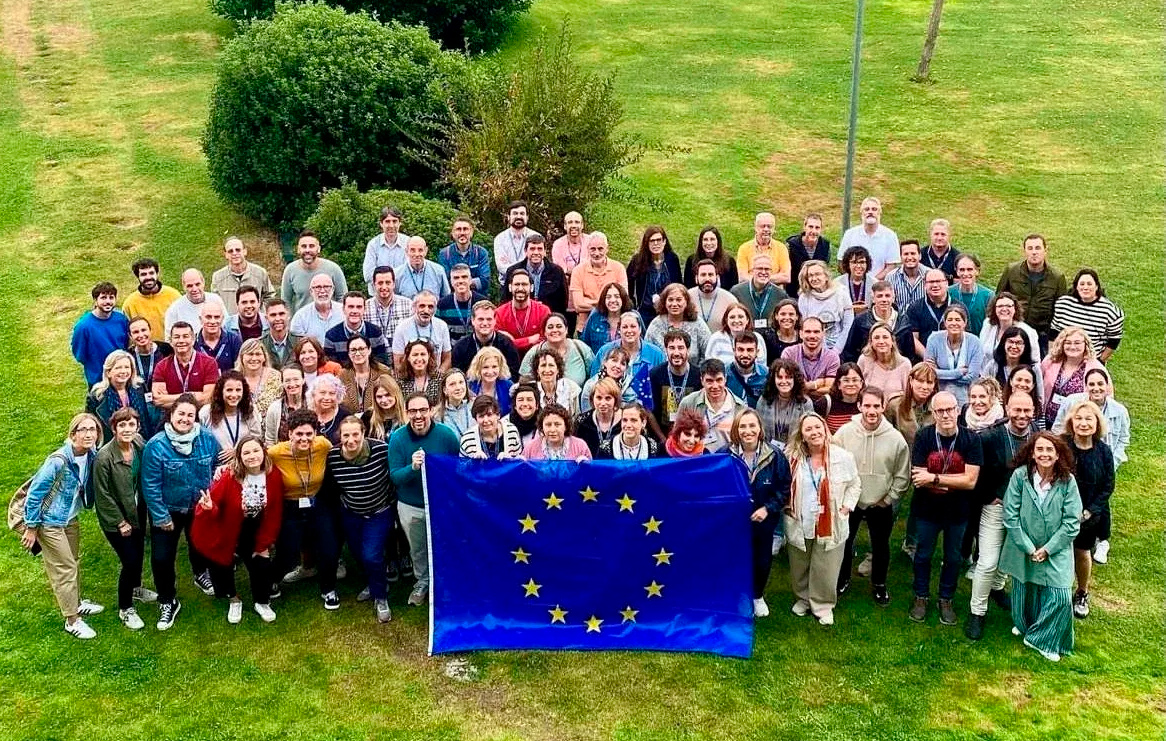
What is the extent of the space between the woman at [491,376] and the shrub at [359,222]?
4147mm

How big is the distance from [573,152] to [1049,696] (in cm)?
866

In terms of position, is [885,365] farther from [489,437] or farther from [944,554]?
[489,437]

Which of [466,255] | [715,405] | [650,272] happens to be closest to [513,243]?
[466,255]

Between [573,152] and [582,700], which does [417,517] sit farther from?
[573,152]

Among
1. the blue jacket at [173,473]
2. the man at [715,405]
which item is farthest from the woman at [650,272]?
the blue jacket at [173,473]

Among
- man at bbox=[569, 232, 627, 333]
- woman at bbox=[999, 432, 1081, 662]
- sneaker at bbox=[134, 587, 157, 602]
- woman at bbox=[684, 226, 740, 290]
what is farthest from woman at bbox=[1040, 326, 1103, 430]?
sneaker at bbox=[134, 587, 157, 602]

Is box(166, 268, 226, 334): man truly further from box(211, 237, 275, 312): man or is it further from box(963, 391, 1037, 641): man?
box(963, 391, 1037, 641): man

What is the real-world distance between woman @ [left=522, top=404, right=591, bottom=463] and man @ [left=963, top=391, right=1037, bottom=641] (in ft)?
9.51

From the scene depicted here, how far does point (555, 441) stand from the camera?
918 centimetres

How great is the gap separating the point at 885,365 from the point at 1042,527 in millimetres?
1887

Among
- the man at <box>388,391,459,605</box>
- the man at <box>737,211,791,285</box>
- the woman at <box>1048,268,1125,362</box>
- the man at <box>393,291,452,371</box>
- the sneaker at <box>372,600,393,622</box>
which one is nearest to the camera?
the man at <box>388,391,459,605</box>

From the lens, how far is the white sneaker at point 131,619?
9.50 m

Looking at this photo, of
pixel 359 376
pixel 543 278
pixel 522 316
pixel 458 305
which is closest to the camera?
pixel 359 376

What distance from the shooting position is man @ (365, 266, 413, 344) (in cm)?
1113
